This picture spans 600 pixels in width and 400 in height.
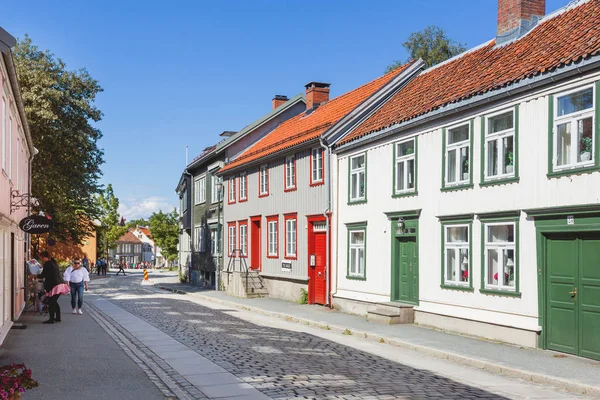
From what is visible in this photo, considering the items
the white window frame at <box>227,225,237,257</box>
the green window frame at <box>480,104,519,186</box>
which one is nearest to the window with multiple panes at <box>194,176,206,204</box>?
the white window frame at <box>227,225,237,257</box>

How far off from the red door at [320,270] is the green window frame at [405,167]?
5412mm

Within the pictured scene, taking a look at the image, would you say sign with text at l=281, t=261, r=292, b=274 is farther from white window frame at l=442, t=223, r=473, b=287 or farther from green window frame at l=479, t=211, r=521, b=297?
green window frame at l=479, t=211, r=521, b=297

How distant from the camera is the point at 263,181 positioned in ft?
96.8

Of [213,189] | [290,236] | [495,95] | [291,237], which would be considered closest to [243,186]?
[213,189]

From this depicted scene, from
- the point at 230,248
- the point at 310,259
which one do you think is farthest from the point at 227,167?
the point at 310,259

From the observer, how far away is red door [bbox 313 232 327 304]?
2342 cm

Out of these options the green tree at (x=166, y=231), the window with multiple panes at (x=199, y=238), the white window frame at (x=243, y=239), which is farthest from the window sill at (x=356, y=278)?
the green tree at (x=166, y=231)

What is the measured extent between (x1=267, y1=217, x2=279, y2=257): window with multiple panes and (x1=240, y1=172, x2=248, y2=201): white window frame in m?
3.23

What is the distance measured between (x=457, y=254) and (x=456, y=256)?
Result: 0.23 ft

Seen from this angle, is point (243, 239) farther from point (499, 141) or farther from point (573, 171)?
point (573, 171)

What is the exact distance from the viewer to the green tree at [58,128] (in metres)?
32.2

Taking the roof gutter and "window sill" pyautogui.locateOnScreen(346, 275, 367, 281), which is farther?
"window sill" pyautogui.locateOnScreen(346, 275, 367, 281)

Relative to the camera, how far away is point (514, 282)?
1389cm

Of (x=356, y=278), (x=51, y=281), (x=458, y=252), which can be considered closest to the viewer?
(x=458, y=252)
